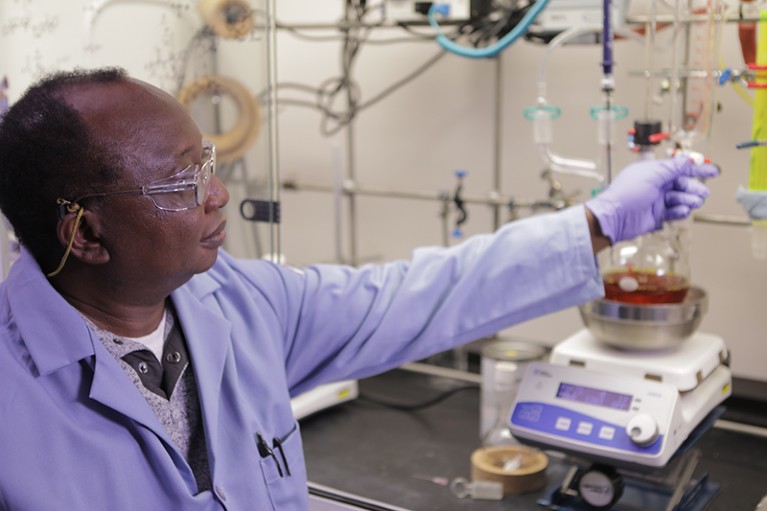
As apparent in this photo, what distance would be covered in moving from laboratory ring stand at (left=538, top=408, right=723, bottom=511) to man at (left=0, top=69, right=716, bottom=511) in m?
0.31

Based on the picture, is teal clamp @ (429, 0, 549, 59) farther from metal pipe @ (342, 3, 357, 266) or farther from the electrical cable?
the electrical cable

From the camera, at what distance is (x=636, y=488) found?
5.33 ft

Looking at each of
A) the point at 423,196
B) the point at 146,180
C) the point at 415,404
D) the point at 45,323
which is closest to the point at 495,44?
the point at 423,196

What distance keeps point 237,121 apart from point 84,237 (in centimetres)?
67

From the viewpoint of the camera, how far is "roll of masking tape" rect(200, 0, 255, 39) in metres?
1.74

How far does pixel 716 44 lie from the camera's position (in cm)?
168

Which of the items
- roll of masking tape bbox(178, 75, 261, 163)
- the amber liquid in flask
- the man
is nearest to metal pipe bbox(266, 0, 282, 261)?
roll of masking tape bbox(178, 75, 261, 163)

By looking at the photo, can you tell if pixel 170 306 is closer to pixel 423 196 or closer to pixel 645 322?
pixel 645 322

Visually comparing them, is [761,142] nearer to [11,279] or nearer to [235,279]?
[235,279]

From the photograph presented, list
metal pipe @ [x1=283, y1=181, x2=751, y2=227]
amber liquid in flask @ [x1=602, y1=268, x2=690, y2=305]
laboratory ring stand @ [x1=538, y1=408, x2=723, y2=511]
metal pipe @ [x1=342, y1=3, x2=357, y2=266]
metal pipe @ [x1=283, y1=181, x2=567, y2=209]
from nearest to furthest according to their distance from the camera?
laboratory ring stand @ [x1=538, y1=408, x2=723, y2=511]
amber liquid in flask @ [x1=602, y1=268, x2=690, y2=305]
metal pipe @ [x1=283, y1=181, x2=751, y2=227]
metal pipe @ [x1=283, y1=181, x2=567, y2=209]
metal pipe @ [x1=342, y1=3, x2=357, y2=266]

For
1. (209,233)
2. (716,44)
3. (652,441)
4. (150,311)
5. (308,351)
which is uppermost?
(716,44)

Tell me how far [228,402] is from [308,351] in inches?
8.0

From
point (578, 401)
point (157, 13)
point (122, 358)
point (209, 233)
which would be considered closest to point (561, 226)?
point (578, 401)

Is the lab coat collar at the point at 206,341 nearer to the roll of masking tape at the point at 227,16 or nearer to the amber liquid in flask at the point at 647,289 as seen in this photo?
the roll of masking tape at the point at 227,16
